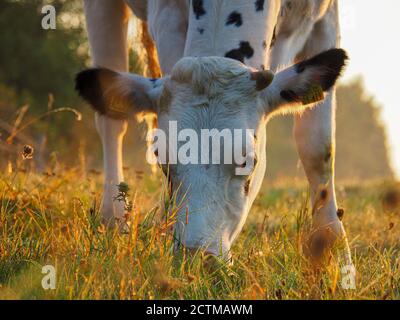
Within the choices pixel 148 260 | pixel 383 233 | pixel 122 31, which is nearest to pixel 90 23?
pixel 122 31

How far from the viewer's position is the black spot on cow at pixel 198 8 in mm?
4902

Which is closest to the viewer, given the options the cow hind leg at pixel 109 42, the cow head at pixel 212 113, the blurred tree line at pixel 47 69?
the cow head at pixel 212 113

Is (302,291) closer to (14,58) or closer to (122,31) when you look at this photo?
(122,31)

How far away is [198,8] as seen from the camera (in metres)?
4.94

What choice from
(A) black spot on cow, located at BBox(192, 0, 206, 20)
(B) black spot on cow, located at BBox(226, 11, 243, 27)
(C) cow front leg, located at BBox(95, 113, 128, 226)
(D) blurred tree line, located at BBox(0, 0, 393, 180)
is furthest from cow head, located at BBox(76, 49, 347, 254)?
(D) blurred tree line, located at BBox(0, 0, 393, 180)

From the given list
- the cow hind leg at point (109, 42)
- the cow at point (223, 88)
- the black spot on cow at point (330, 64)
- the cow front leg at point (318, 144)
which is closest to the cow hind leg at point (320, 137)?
the cow front leg at point (318, 144)

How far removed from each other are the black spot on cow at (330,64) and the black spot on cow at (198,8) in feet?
3.12

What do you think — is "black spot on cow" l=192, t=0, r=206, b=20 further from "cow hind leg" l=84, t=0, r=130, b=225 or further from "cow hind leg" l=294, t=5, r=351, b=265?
"cow hind leg" l=84, t=0, r=130, b=225

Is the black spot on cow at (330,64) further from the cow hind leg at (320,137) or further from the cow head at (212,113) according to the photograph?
the cow hind leg at (320,137)

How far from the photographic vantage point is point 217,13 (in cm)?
485

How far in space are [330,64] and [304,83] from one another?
21 centimetres

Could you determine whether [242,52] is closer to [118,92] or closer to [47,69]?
[118,92]

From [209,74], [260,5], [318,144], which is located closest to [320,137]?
[318,144]

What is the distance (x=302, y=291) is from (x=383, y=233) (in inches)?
107
